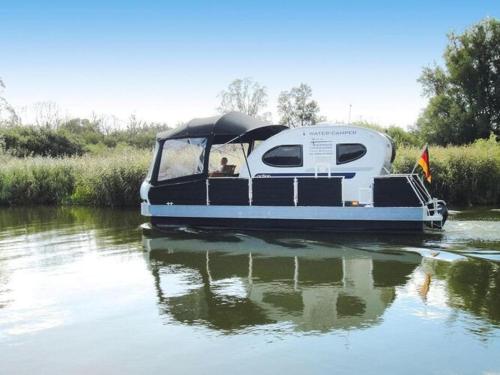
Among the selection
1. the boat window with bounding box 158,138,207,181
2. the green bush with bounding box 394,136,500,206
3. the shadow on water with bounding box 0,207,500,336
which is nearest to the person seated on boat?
the boat window with bounding box 158,138,207,181

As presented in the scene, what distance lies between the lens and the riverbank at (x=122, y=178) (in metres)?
20.5

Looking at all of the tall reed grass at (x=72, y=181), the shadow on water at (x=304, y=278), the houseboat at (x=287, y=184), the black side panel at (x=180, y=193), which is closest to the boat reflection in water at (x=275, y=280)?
the shadow on water at (x=304, y=278)

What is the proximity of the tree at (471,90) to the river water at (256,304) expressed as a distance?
27.5 m

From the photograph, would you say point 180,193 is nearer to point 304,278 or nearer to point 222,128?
point 222,128

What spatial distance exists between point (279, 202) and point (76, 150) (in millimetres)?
40160

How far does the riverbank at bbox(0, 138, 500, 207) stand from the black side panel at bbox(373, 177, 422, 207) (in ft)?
29.0

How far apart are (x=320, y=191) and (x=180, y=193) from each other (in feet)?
12.6

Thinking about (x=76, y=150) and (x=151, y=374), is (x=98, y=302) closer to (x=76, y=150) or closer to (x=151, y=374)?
(x=151, y=374)

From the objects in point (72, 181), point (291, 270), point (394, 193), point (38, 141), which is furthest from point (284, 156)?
point (38, 141)

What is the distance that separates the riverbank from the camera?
20500 mm

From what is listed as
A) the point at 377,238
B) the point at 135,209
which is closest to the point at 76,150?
the point at 135,209

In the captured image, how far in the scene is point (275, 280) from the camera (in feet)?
30.2

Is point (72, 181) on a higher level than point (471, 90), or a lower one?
lower

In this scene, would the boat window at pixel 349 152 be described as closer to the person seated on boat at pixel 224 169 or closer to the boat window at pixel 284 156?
the boat window at pixel 284 156
